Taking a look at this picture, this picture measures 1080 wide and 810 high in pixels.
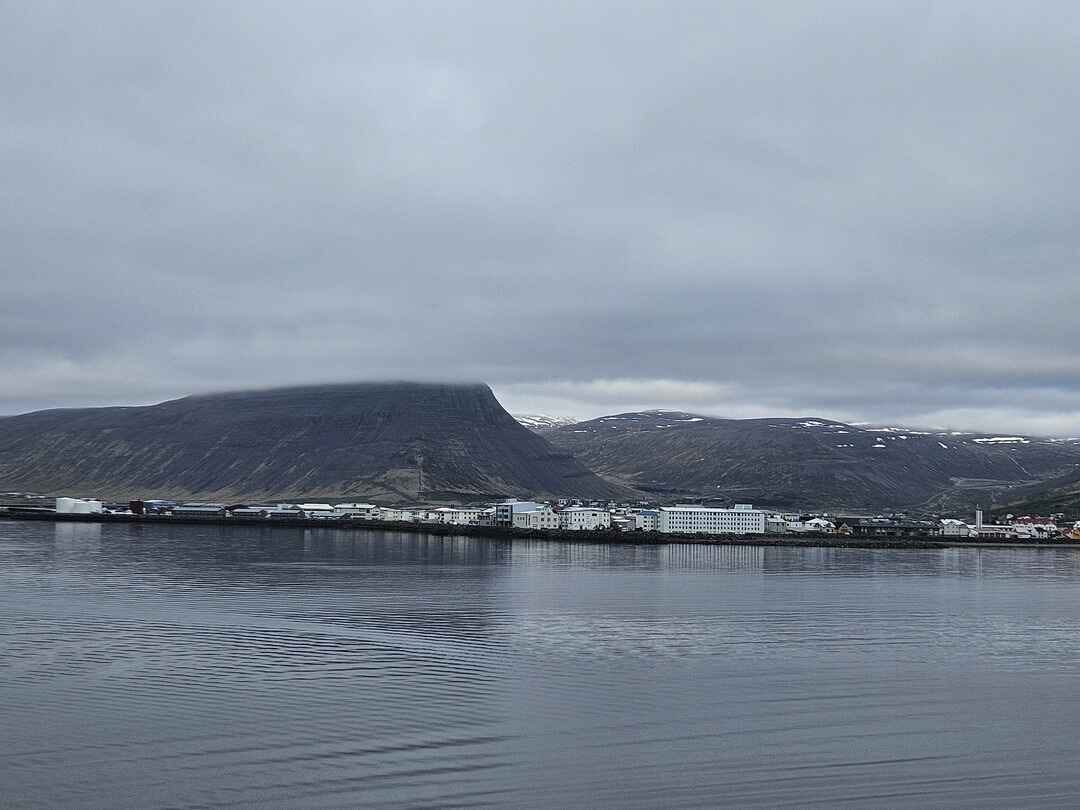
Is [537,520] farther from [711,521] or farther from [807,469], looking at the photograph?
[807,469]

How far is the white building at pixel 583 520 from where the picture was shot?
83.9m

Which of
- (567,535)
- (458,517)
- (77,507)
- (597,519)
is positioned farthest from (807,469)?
(77,507)

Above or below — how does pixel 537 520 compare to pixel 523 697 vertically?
below

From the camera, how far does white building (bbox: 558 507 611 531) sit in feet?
275

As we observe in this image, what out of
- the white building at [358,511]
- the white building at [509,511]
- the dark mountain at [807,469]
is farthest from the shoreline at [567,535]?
the dark mountain at [807,469]

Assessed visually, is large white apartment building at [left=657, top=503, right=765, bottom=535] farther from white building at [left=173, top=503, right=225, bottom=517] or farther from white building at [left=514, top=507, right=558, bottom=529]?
white building at [left=173, top=503, right=225, bottom=517]

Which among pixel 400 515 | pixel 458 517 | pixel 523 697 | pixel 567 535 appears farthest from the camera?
pixel 400 515

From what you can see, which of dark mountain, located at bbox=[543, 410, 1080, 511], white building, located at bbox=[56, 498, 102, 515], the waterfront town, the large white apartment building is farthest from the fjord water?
dark mountain, located at bbox=[543, 410, 1080, 511]

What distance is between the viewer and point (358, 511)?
9631 centimetres

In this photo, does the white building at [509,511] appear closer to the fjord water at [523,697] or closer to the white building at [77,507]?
the white building at [77,507]

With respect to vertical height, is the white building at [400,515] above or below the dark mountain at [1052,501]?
below

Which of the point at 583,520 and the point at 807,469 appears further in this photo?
the point at 807,469

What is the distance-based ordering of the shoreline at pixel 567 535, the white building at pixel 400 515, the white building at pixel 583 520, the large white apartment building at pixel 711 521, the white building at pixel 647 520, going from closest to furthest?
the shoreline at pixel 567 535 < the large white apartment building at pixel 711 521 < the white building at pixel 647 520 < the white building at pixel 583 520 < the white building at pixel 400 515

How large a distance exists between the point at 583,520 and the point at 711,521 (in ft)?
31.8
